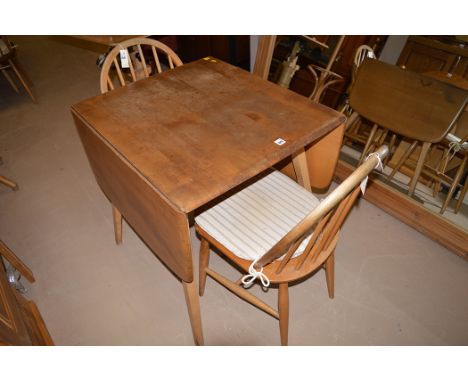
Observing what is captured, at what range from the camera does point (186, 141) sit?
36.9 inches

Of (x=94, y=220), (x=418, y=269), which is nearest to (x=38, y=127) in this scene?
(x=94, y=220)

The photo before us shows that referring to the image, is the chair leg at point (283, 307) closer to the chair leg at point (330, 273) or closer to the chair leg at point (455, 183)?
the chair leg at point (330, 273)

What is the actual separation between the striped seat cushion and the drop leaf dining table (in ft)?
0.33

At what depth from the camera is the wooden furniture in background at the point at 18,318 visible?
88cm

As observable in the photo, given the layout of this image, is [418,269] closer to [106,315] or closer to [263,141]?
[263,141]

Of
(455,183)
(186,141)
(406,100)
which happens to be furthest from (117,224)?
(455,183)

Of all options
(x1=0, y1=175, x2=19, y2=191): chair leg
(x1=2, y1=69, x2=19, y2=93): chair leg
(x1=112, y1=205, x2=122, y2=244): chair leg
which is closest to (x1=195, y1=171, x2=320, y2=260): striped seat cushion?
(x1=112, y1=205, x2=122, y2=244): chair leg

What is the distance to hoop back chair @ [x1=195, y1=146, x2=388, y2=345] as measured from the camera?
0.88 meters

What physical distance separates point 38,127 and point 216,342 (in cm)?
205

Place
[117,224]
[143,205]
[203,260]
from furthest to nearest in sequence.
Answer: [117,224], [203,260], [143,205]

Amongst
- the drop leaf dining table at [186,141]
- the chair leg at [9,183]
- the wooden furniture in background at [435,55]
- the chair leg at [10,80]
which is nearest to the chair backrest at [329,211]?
the drop leaf dining table at [186,141]

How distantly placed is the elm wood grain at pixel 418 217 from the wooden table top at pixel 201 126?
894mm

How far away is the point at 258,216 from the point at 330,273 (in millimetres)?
461

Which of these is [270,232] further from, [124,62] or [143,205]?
Answer: [124,62]
